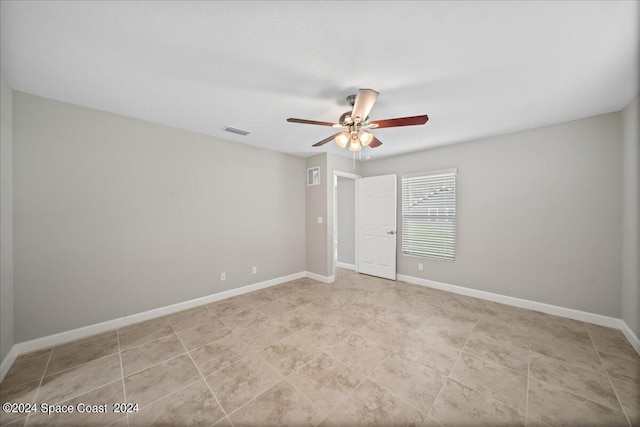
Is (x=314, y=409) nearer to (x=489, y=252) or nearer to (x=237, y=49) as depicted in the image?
(x=237, y=49)

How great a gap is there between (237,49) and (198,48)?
0.96 ft

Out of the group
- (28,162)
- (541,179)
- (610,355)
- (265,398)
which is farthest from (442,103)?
(28,162)

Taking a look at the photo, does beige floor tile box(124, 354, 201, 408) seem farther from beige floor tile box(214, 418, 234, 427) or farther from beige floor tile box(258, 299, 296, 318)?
beige floor tile box(258, 299, 296, 318)

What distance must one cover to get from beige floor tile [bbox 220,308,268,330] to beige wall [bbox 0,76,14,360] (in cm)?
185

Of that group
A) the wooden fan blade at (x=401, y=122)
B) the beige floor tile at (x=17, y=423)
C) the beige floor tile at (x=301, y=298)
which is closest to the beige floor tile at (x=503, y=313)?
the beige floor tile at (x=301, y=298)

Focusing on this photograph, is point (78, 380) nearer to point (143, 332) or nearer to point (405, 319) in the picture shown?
point (143, 332)

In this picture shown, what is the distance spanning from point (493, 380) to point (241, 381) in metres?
2.12

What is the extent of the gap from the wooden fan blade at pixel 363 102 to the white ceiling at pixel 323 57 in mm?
135

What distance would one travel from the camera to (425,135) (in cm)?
342

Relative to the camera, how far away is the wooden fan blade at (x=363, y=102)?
1990 mm

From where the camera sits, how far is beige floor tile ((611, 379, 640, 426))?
1.52 m

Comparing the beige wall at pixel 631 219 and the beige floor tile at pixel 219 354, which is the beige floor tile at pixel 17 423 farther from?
the beige wall at pixel 631 219

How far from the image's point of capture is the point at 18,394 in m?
1.70

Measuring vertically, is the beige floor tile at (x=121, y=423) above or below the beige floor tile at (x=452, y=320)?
above
